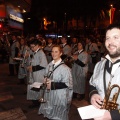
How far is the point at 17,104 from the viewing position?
767 cm

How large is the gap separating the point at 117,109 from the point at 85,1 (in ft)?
123

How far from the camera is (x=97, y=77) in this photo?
296 centimetres

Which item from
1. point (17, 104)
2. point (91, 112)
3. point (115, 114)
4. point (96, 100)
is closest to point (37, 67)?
point (17, 104)

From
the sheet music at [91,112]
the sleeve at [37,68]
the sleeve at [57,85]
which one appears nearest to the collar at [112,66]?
the sheet music at [91,112]

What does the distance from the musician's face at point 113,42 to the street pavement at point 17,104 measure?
3.98 meters

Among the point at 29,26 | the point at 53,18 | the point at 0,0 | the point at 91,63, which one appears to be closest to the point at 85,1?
the point at 53,18

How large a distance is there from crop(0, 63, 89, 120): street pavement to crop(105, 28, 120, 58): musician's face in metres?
3.98

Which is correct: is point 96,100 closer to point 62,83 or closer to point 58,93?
point 62,83

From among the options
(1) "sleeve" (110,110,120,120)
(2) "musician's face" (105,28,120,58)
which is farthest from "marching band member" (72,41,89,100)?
(1) "sleeve" (110,110,120,120)

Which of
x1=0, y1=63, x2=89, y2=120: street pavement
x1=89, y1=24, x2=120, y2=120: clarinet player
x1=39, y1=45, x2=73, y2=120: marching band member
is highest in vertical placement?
x1=89, y1=24, x2=120, y2=120: clarinet player

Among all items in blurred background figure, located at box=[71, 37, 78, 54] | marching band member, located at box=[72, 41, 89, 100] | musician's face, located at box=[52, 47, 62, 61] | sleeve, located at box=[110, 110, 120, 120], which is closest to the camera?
sleeve, located at box=[110, 110, 120, 120]

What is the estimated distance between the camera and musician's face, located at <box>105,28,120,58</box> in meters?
2.70

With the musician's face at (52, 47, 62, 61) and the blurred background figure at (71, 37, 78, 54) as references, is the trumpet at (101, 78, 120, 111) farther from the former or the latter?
the blurred background figure at (71, 37, 78, 54)

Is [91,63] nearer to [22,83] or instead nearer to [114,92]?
[22,83]
